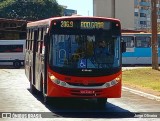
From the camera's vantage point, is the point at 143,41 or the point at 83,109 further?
the point at 143,41

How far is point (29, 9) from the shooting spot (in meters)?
Result: 98.5

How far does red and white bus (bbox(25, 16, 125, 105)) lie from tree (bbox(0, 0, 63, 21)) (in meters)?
81.8

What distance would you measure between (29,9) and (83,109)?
84.5 m

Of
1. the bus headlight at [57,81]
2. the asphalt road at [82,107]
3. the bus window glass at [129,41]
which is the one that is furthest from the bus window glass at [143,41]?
the bus headlight at [57,81]

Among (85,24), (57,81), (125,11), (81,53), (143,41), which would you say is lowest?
(143,41)

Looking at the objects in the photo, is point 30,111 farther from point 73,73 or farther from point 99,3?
point 99,3

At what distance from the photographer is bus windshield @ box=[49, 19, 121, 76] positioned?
15.3 metres

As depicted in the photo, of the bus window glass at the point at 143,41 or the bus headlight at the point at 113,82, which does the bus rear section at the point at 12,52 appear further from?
the bus headlight at the point at 113,82

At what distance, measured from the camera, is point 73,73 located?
15.2 meters

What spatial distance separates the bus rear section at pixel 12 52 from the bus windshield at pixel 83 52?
34.0 meters

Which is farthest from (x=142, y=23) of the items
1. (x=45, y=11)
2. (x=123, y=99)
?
(x=123, y=99)

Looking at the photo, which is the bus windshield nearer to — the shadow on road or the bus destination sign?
the bus destination sign

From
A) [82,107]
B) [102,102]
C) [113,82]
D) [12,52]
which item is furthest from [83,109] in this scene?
[12,52]

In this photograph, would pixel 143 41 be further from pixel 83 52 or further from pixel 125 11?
pixel 125 11
